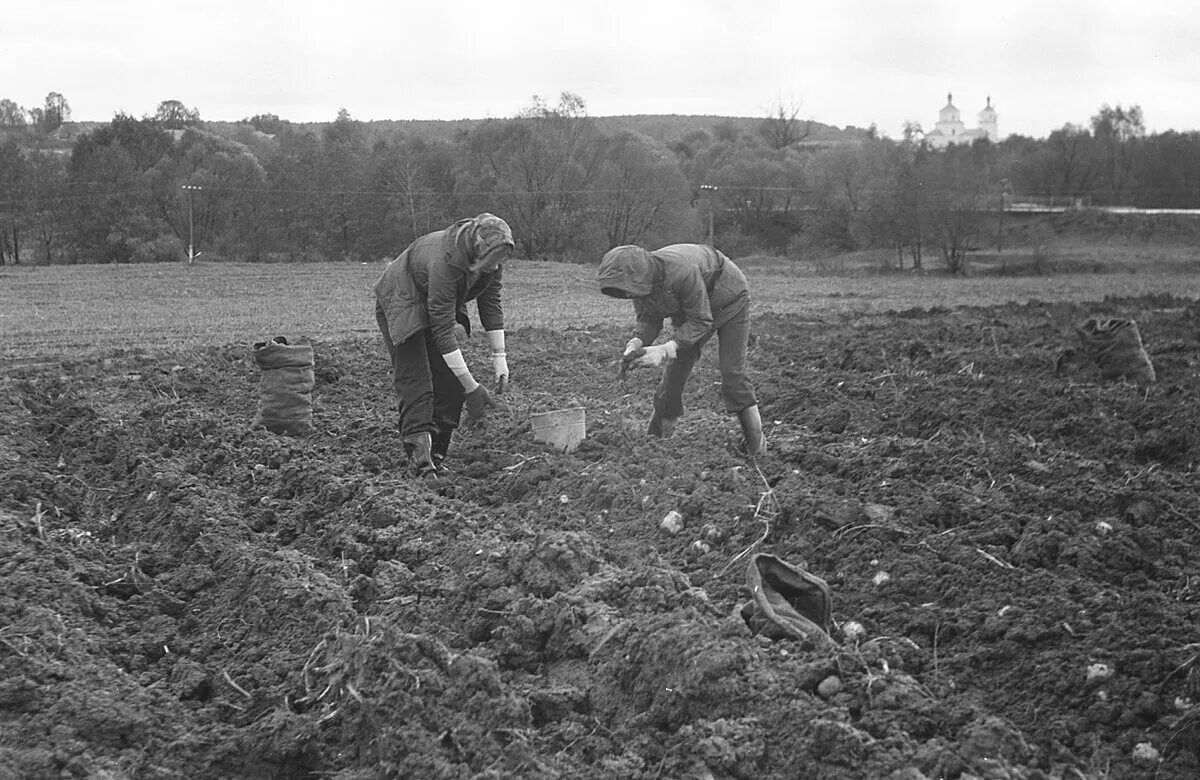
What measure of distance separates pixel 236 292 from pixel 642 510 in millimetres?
21040

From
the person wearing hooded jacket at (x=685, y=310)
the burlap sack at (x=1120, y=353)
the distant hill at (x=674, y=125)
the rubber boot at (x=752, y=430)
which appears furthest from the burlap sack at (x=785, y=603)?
the distant hill at (x=674, y=125)

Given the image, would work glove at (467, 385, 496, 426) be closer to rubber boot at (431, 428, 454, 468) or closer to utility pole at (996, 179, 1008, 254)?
rubber boot at (431, 428, 454, 468)

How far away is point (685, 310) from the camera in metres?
6.94

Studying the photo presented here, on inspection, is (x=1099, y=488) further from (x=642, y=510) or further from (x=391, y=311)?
(x=391, y=311)

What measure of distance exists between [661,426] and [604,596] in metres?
3.17

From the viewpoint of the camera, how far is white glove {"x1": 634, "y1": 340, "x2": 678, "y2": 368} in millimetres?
6691

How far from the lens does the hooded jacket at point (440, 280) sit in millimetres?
6719

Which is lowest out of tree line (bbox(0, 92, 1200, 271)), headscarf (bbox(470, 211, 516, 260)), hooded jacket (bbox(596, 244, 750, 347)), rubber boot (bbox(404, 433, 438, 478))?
rubber boot (bbox(404, 433, 438, 478))

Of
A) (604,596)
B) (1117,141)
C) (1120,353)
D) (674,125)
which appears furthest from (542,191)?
(674,125)

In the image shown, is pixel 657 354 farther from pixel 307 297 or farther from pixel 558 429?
pixel 307 297

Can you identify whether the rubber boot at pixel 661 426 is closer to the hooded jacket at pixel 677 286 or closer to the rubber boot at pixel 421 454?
the hooded jacket at pixel 677 286

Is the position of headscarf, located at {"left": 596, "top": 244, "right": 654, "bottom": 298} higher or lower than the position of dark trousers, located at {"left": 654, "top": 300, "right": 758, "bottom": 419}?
higher

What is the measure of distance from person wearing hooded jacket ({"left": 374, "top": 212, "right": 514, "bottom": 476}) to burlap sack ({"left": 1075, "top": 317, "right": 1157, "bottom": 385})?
20.4ft

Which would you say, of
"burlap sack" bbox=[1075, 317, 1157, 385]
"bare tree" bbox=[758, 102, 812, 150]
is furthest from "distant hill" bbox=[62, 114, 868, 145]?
"burlap sack" bbox=[1075, 317, 1157, 385]
